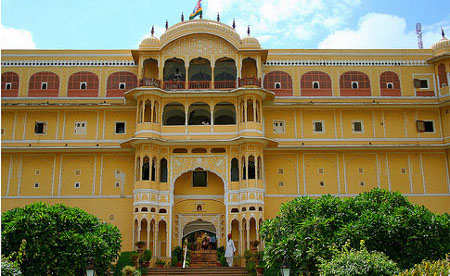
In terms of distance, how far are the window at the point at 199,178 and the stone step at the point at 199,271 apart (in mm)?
5965

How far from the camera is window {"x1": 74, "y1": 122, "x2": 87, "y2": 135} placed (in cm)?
2673

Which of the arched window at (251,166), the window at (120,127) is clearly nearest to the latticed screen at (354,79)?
the arched window at (251,166)

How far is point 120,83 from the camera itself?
90.4 feet

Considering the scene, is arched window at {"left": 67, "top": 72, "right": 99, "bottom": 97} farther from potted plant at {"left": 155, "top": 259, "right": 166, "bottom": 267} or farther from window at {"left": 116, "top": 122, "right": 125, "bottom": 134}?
potted plant at {"left": 155, "top": 259, "right": 166, "bottom": 267}

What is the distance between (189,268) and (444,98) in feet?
57.3

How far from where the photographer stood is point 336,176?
85.7ft

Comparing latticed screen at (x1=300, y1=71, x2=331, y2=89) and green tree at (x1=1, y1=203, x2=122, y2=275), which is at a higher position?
latticed screen at (x1=300, y1=71, x2=331, y2=89)

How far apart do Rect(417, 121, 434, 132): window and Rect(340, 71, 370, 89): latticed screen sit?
3.66 m

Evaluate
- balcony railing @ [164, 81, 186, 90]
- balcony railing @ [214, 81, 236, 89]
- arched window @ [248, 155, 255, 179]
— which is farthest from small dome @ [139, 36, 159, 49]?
arched window @ [248, 155, 255, 179]

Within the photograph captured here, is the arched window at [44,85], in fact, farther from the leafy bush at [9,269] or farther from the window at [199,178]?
the leafy bush at [9,269]

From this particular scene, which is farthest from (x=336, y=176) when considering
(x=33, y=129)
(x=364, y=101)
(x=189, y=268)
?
(x=33, y=129)

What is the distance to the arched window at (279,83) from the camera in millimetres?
27266

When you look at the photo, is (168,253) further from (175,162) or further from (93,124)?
(93,124)

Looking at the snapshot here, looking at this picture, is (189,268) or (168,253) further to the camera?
(168,253)
